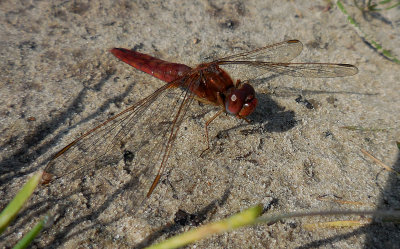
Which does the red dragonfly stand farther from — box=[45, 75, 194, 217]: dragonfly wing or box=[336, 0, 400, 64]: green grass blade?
box=[336, 0, 400, 64]: green grass blade

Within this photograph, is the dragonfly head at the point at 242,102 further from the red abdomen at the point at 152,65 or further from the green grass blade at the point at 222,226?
the green grass blade at the point at 222,226

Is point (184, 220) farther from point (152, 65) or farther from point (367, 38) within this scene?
point (367, 38)

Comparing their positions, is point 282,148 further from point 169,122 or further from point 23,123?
point 23,123

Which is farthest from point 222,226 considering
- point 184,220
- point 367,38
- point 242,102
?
point 367,38

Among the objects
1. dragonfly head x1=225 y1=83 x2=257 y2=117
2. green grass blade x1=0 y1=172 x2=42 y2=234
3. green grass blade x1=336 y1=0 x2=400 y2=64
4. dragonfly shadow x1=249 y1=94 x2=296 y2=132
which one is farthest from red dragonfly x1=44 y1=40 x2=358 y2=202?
green grass blade x1=336 y1=0 x2=400 y2=64

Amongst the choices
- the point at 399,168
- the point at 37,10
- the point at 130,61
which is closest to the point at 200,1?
the point at 130,61

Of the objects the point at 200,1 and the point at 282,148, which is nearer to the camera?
the point at 282,148
